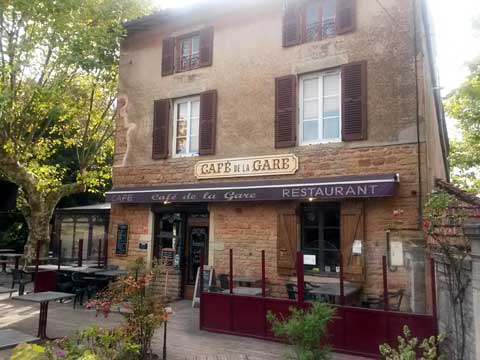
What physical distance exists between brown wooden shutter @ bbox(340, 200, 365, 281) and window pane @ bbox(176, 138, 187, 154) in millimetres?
4853

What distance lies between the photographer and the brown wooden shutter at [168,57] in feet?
40.1

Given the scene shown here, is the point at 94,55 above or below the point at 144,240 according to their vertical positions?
above

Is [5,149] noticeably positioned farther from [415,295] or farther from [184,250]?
[415,295]

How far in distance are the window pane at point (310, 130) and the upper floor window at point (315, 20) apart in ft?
6.45

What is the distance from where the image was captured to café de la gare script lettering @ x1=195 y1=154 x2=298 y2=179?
9922 mm

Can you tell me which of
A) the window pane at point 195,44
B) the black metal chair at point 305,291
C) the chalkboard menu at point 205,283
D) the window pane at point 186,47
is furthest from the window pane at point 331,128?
the window pane at point 186,47

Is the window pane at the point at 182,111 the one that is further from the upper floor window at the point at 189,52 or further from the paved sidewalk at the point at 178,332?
the paved sidewalk at the point at 178,332

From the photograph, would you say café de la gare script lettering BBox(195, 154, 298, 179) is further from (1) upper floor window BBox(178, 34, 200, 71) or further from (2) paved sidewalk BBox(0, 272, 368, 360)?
(2) paved sidewalk BBox(0, 272, 368, 360)

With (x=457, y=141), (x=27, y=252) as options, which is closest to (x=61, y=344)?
(x=27, y=252)

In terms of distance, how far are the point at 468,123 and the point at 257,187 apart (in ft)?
31.4

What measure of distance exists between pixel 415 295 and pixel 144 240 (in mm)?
7184

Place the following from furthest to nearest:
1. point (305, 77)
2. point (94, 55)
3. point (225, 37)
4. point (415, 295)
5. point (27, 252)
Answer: point (27, 252) → point (94, 55) → point (225, 37) → point (305, 77) → point (415, 295)

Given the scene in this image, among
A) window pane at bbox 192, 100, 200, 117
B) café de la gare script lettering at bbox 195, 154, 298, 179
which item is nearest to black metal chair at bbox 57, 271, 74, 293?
café de la gare script lettering at bbox 195, 154, 298, 179

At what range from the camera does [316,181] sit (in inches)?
364
